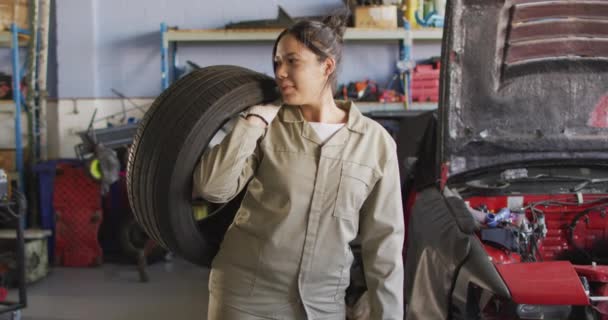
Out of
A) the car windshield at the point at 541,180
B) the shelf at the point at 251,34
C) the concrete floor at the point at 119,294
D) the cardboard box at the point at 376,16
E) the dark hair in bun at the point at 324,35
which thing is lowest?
the concrete floor at the point at 119,294

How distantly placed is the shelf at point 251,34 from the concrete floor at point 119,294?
2120mm

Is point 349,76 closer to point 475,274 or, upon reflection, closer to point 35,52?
point 35,52

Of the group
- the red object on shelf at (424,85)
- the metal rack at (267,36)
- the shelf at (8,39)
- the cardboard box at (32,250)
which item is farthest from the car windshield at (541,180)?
the shelf at (8,39)

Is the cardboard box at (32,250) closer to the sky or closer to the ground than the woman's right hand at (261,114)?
closer to the ground

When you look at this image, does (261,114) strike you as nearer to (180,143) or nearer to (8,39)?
(180,143)

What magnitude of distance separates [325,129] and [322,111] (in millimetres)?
58

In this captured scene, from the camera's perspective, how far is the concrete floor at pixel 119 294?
391 centimetres

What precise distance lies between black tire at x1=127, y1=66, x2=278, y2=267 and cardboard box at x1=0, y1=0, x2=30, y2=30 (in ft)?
14.8

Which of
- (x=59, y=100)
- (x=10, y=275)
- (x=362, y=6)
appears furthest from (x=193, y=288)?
(x=362, y=6)

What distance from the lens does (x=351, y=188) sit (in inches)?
57.2

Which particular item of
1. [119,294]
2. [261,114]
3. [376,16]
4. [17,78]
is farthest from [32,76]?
[261,114]

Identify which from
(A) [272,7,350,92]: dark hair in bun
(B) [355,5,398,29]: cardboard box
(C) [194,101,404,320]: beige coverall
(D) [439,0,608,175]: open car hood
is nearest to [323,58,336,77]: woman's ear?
(A) [272,7,350,92]: dark hair in bun

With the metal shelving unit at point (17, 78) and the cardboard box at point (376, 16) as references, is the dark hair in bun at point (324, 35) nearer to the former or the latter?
the cardboard box at point (376, 16)

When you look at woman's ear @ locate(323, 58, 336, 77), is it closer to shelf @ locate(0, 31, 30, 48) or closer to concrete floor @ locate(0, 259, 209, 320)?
concrete floor @ locate(0, 259, 209, 320)
